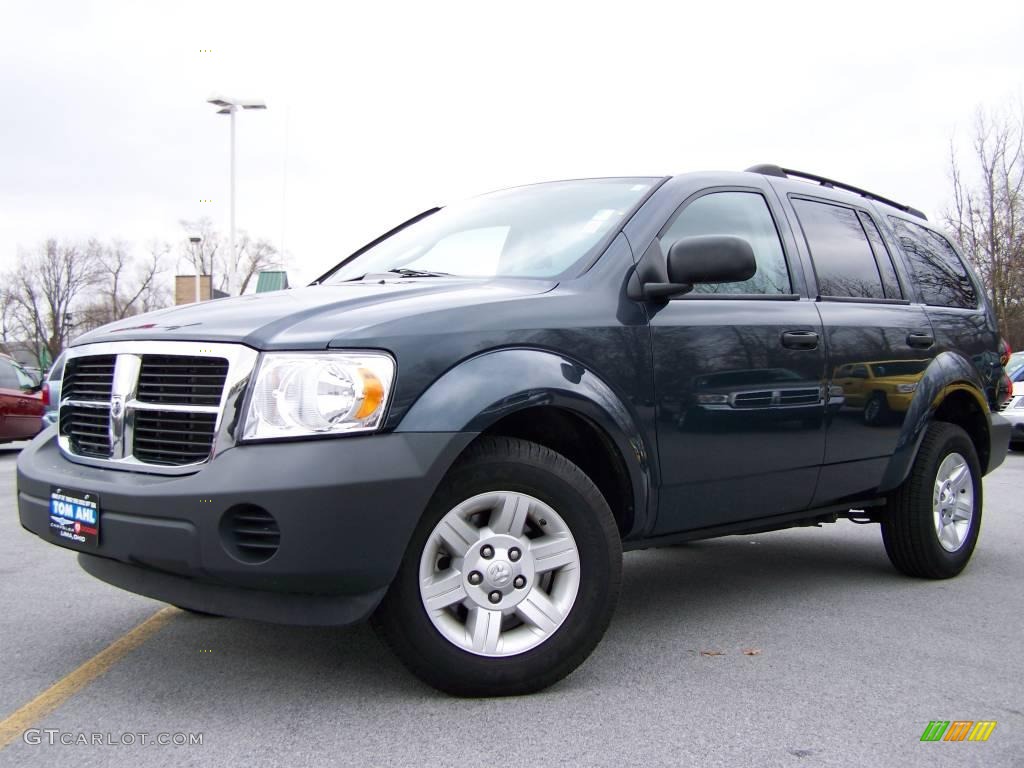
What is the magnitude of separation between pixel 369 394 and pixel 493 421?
407mm

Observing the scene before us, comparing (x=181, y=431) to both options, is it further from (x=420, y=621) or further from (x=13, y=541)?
(x=13, y=541)

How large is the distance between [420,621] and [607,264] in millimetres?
1452

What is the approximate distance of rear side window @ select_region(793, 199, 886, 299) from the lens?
4.54 metres

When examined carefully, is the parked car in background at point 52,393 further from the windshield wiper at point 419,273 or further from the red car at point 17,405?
the windshield wiper at point 419,273

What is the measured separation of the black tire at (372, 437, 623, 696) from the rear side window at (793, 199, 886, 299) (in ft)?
6.13

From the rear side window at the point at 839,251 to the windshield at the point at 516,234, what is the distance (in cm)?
96

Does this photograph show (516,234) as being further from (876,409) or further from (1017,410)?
(1017,410)

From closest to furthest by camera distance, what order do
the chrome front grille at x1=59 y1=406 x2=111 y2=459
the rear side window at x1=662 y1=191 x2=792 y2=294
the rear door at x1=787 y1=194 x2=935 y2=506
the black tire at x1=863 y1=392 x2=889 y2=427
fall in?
1. the chrome front grille at x1=59 y1=406 x2=111 y2=459
2. the rear side window at x1=662 y1=191 x2=792 y2=294
3. the rear door at x1=787 y1=194 x2=935 y2=506
4. the black tire at x1=863 y1=392 x2=889 y2=427

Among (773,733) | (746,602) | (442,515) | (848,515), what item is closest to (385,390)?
(442,515)

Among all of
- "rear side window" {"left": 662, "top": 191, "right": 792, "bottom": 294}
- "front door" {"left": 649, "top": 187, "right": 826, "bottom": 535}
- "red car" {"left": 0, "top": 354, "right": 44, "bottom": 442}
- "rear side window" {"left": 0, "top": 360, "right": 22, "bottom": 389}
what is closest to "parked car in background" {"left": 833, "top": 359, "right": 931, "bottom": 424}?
"front door" {"left": 649, "top": 187, "right": 826, "bottom": 535}

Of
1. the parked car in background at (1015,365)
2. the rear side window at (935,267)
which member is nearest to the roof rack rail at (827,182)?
the rear side window at (935,267)

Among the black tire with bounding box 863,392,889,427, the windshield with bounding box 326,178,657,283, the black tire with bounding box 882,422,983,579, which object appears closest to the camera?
the windshield with bounding box 326,178,657,283

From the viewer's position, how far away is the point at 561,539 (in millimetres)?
3164

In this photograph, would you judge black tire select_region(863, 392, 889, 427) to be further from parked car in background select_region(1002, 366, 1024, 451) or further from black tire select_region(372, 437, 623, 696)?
parked car in background select_region(1002, 366, 1024, 451)
